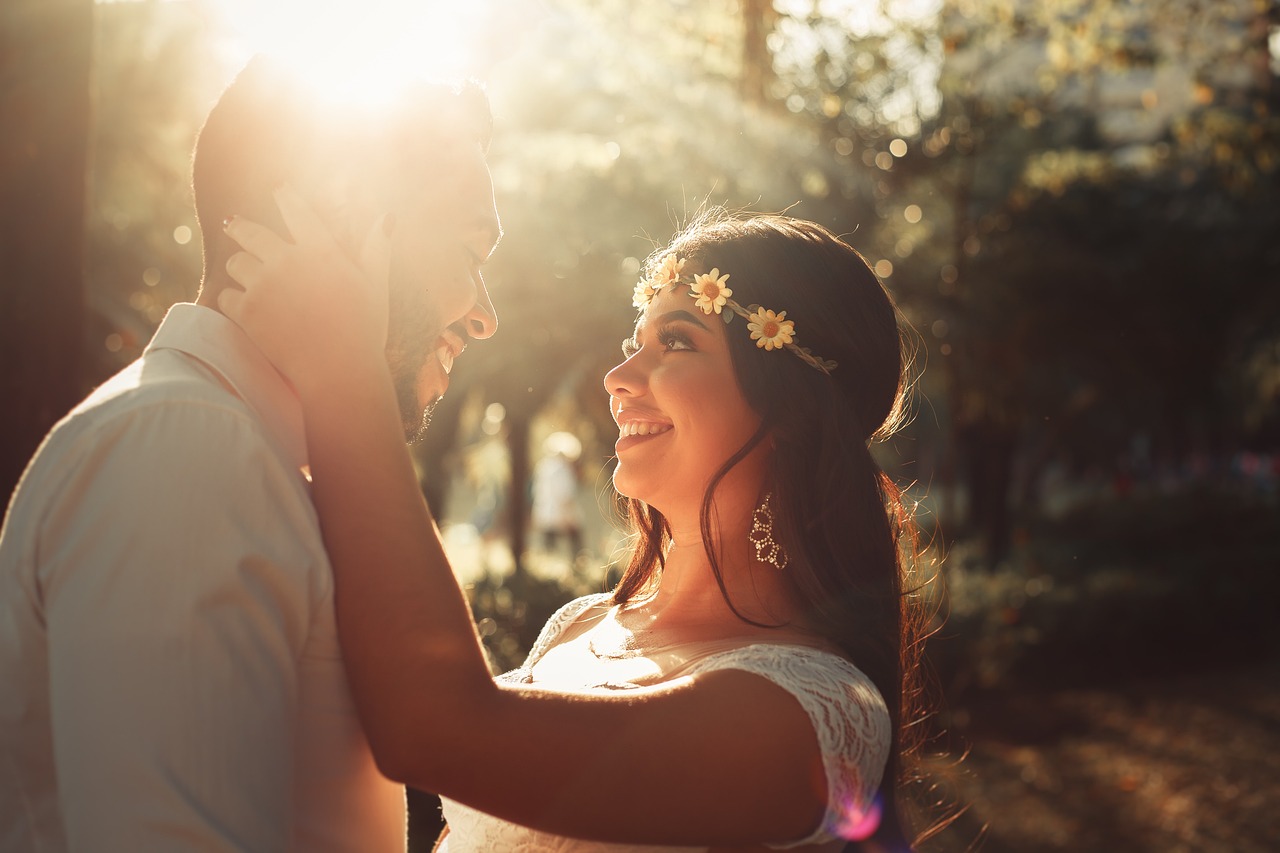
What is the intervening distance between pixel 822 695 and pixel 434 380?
1.02 metres

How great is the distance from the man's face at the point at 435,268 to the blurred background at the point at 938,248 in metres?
0.29

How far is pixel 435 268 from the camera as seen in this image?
7.18 feet

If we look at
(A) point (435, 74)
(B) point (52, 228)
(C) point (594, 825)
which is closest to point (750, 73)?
(B) point (52, 228)

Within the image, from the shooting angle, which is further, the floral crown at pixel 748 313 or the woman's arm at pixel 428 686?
the floral crown at pixel 748 313

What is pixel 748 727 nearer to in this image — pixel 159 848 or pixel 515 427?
pixel 159 848

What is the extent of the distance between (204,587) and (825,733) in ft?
4.05

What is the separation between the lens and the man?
1595 mm

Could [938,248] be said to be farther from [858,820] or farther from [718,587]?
[858,820]

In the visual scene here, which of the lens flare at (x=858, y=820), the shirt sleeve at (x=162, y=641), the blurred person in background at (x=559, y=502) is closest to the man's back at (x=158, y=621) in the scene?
the shirt sleeve at (x=162, y=641)

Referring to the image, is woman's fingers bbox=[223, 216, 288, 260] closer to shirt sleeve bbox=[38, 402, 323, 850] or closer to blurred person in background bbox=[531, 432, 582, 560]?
shirt sleeve bbox=[38, 402, 323, 850]

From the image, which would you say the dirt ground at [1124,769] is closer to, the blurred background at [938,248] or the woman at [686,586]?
the blurred background at [938,248]

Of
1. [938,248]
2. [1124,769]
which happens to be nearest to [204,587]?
[1124,769]

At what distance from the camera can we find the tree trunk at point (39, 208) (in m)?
3.99

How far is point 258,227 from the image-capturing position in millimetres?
1970
